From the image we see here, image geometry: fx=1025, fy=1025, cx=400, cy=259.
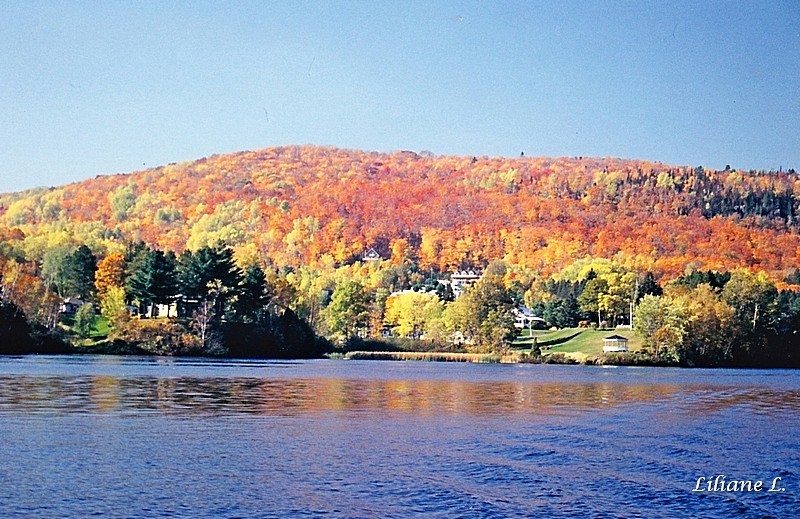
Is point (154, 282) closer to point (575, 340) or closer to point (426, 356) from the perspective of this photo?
point (426, 356)

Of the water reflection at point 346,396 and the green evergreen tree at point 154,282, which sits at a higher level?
the green evergreen tree at point 154,282

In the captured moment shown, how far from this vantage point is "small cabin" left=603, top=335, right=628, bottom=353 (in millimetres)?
120438

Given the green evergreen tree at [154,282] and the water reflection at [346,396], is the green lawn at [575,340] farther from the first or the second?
the water reflection at [346,396]

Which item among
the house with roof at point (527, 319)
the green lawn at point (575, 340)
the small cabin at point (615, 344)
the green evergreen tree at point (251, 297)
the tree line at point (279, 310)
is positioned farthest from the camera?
the house with roof at point (527, 319)

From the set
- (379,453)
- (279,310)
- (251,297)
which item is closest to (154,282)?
(251,297)

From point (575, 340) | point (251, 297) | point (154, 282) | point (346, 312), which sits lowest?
point (575, 340)

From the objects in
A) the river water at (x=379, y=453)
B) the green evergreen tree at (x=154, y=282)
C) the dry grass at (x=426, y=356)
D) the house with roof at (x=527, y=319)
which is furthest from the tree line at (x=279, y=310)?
the river water at (x=379, y=453)

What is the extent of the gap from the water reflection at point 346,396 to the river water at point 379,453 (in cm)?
19

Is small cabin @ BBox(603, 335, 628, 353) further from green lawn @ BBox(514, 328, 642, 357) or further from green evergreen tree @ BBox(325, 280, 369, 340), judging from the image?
green evergreen tree @ BBox(325, 280, 369, 340)

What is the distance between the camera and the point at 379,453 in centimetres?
2927

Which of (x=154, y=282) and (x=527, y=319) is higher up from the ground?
(x=154, y=282)

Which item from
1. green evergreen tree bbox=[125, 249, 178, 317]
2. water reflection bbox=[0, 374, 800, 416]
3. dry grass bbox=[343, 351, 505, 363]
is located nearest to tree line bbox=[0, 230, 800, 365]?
green evergreen tree bbox=[125, 249, 178, 317]

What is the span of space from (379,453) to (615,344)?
96.9 metres

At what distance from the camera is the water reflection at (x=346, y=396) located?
42.2 meters
